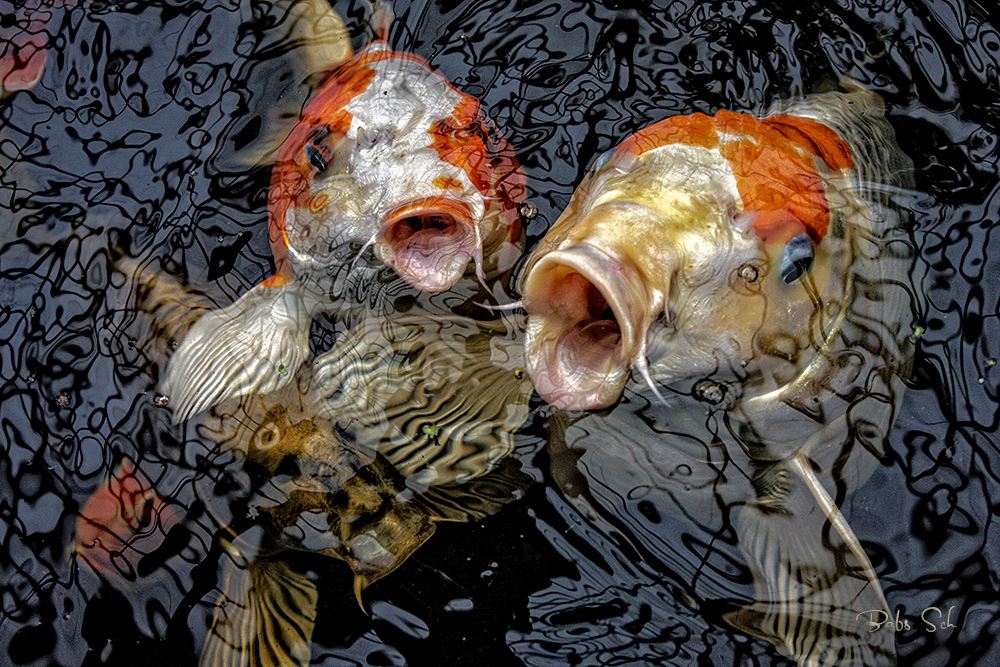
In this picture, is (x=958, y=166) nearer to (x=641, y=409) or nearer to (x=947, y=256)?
(x=947, y=256)

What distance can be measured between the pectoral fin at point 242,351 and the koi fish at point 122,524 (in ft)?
1.01

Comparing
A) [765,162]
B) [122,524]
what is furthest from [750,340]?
[122,524]

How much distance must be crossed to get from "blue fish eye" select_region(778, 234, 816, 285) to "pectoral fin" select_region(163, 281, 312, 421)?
1.86 meters

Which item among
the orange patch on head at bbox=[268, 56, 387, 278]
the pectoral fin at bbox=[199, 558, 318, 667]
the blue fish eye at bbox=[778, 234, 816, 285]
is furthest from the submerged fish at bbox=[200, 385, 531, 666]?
the blue fish eye at bbox=[778, 234, 816, 285]

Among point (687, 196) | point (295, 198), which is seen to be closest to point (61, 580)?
point (295, 198)

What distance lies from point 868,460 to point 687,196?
52.9 inches

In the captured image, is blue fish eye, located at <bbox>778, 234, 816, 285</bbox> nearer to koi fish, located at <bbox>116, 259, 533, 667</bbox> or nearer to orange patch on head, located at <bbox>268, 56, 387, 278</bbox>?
koi fish, located at <bbox>116, 259, 533, 667</bbox>

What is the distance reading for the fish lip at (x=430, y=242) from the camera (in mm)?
3010

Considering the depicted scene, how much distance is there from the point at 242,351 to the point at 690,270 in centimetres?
180

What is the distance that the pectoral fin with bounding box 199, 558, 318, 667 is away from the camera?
2.89 m

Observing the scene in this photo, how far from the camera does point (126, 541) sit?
3.04 metres

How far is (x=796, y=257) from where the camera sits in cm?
268
